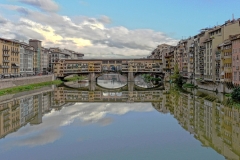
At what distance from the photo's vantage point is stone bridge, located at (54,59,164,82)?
6338 cm

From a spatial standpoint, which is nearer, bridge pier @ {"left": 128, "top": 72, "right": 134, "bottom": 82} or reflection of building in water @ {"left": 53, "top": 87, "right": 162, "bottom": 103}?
reflection of building in water @ {"left": 53, "top": 87, "right": 162, "bottom": 103}

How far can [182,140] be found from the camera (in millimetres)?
12719

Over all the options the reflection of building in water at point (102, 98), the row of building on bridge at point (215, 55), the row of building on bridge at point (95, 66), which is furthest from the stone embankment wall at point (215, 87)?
the row of building on bridge at point (95, 66)

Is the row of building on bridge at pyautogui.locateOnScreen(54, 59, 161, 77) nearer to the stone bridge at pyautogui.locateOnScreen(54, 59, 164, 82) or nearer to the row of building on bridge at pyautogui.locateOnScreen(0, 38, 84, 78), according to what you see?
the stone bridge at pyautogui.locateOnScreen(54, 59, 164, 82)

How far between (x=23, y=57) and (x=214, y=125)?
46.8 metres


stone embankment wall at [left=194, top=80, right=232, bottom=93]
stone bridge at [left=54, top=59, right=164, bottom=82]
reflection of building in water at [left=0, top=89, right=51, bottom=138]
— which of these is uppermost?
stone bridge at [left=54, top=59, right=164, bottom=82]

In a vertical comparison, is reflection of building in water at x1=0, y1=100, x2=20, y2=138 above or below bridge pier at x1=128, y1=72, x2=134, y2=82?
below

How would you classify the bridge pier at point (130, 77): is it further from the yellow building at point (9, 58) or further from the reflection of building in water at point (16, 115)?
the reflection of building in water at point (16, 115)

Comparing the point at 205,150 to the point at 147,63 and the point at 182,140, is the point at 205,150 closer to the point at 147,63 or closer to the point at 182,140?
the point at 182,140

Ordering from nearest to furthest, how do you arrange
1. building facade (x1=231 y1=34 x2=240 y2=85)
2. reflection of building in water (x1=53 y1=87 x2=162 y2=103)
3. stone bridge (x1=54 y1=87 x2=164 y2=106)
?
1. building facade (x1=231 y1=34 x2=240 y2=85)
2. reflection of building in water (x1=53 y1=87 x2=162 y2=103)
3. stone bridge (x1=54 y1=87 x2=164 y2=106)

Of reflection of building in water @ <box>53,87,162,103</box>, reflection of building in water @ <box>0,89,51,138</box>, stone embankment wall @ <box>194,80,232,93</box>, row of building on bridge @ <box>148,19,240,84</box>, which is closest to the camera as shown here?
reflection of building in water @ <box>0,89,51,138</box>

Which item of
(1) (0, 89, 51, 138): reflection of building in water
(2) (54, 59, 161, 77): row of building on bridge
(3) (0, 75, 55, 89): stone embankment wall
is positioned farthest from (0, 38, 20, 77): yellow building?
(1) (0, 89, 51, 138): reflection of building in water

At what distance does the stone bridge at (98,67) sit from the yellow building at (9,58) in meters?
12.6

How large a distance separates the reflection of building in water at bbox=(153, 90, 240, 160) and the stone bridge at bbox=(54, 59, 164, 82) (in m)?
40.6
